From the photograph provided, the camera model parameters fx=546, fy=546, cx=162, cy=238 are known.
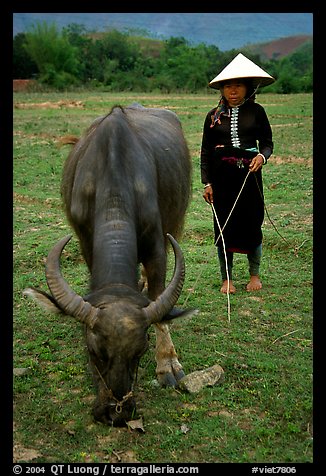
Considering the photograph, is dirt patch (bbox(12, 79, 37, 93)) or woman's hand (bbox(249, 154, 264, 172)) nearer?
woman's hand (bbox(249, 154, 264, 172))

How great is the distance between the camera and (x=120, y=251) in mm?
3816

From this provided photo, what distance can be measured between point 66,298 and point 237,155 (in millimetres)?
2802

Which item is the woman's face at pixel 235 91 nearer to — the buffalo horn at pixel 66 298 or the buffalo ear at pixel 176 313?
the buffalo ear at pixel 176 313

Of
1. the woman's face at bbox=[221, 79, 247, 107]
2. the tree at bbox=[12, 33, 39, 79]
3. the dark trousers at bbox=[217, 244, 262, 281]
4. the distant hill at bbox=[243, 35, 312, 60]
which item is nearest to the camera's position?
the woman's face at bbox=[221, 79, 247, 107]

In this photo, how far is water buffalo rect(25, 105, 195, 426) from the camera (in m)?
3.45

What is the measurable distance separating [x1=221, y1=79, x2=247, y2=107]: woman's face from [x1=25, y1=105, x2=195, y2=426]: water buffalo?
2.54 feet

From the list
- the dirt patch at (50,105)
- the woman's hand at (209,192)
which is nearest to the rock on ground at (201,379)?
the woman's hand at (209,192)

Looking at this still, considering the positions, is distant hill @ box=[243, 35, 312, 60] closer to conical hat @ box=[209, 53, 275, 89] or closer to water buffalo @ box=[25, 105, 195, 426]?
conical hat @ box=[209, 53, 275, 89]

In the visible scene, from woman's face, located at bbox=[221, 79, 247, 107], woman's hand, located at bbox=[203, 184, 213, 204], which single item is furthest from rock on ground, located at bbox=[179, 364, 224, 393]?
woman's face, located at bbox=[221, 79, 247, 107]

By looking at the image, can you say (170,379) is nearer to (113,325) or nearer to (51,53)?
(113,325)

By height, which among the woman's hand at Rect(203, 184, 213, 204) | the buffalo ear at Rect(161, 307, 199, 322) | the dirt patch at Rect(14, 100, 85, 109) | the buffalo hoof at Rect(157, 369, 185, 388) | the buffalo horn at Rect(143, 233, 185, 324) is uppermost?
the dirt patch at Rect(14, 100, 85, 109)

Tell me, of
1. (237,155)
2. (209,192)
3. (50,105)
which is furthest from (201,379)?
(50,105)

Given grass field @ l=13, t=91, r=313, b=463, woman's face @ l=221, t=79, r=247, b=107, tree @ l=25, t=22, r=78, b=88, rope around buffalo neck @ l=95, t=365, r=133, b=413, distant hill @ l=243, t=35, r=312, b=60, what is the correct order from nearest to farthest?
rope around buffalo neck @ l=95, t=365, r=133, b=413 < grass field @ l=13, t=91, r=313, b=463 < woman's face @ l=221, t=79, r=247, b=107 < tree @ l=25, t=22, r=78, b=88 < distant hill @ l=243, t=35, r=312, b=60
